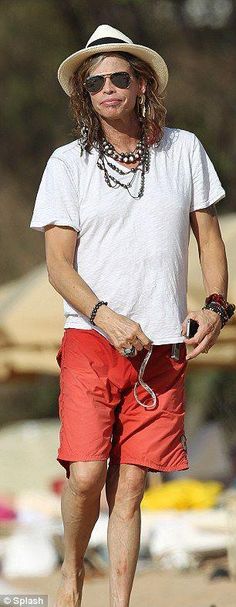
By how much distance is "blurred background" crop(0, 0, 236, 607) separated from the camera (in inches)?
338

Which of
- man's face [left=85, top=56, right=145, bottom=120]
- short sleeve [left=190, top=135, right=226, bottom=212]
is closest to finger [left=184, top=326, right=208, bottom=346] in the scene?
short sleeve [left=190, top=135, right=226, bottom=212]

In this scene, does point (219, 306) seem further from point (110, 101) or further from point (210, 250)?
point (110, 101)

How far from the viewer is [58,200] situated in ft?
14.3

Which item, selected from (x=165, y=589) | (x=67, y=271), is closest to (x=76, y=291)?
(x=67, y=271)

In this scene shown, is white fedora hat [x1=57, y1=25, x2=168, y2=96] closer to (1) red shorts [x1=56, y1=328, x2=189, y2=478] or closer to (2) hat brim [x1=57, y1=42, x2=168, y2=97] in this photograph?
(2) hat brim [x1=57, y1=42, x2=168, y2=97]

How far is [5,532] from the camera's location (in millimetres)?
9602

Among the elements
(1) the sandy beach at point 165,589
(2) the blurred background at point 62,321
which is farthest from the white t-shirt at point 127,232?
(1) the sandy beach at point 165,589

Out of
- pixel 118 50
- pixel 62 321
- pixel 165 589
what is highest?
pixel 118 50

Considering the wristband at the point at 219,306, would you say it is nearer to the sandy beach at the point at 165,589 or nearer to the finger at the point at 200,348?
the finger at the point at 200,348

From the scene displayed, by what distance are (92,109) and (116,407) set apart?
1021 millimetres

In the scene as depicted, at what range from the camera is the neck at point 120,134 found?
4.50 meters

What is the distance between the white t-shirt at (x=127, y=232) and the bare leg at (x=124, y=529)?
1.53 ft

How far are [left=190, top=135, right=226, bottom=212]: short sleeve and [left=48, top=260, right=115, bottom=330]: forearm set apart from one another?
0.50 metres

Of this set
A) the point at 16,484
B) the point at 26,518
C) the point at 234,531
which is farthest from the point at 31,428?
the point at 234,531
